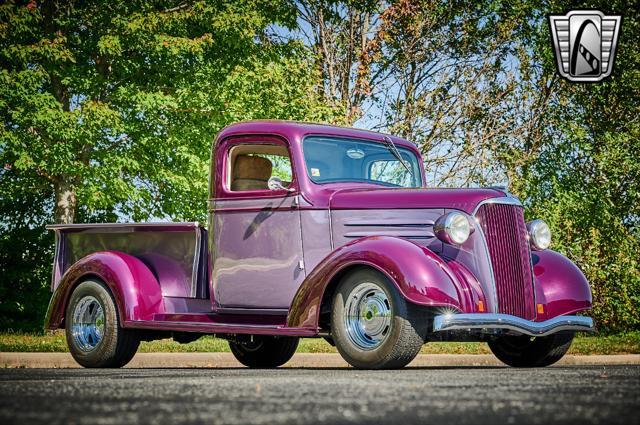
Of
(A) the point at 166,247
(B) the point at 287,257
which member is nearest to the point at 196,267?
(A) the point at 166,247

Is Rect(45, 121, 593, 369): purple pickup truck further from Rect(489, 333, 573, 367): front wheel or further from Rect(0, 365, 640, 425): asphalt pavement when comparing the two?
Rect(0, 365, 640, 425): asphalt pavement

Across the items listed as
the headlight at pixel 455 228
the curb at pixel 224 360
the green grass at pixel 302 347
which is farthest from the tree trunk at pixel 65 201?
the headlight at pixel 455 228

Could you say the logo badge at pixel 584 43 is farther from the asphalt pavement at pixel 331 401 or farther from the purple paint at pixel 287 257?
the asphalt pavement at pixel 331 401

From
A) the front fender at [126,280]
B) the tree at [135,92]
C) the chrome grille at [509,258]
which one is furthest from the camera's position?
the tree at [135,92]

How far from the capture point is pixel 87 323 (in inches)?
409

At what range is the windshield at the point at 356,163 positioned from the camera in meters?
9.59

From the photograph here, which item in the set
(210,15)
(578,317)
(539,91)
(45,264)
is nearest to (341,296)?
(578,317)

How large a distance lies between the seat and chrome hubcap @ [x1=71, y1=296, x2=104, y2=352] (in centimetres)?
193

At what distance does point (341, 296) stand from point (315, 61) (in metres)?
13.2

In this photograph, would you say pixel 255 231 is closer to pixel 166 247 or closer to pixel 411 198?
pixel 166 247

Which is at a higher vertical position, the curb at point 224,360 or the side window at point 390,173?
the side window at point 390,173

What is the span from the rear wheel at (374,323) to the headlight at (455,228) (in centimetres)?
68

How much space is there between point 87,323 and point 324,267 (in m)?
3.12

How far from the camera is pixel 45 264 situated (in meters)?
22.2
